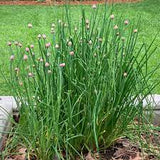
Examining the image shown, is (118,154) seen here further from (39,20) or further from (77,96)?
(39,20)

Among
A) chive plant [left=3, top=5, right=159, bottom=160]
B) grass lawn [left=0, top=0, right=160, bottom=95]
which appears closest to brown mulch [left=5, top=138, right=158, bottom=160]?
chive plant [left=3, top=5, right=159, bottom=160]

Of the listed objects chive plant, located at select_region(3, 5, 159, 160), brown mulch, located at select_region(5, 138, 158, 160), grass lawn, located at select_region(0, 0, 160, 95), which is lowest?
grass lawn, located at select_region(0, 0, 160, 95)

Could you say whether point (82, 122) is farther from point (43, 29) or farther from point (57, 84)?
point (43, 29)

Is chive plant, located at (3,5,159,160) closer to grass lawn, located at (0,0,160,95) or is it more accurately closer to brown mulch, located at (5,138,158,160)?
brown mulch, located at (5,138,158,160)

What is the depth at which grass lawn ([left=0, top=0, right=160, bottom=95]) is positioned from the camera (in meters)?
7.19

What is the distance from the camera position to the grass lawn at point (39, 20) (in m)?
7.19

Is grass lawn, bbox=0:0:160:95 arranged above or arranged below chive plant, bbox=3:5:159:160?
below

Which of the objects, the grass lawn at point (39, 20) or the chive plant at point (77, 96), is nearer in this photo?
the chive plant at point (77, 96)

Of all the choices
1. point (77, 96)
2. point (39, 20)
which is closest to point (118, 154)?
point (77, 96)

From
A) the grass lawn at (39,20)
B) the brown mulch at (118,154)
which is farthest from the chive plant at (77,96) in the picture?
the grass lawn at (39,20)

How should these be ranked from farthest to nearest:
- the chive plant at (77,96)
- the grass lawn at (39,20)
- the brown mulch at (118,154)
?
the grass lawn at (39,20), the brown mulch at (118,154), the chive plant at (77,96)

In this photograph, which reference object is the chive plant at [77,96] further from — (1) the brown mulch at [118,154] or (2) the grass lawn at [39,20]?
(2) the grass lawn at [39,20]

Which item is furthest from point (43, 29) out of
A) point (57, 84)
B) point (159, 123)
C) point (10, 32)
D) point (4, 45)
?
point (57, 84)

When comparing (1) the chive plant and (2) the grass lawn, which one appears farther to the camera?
(2) the grass lawn
